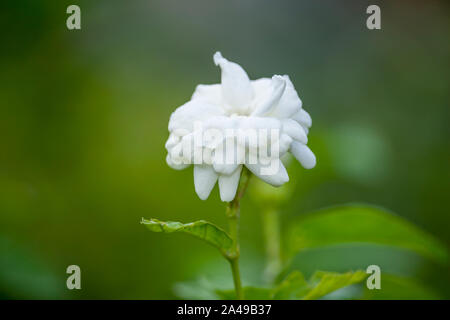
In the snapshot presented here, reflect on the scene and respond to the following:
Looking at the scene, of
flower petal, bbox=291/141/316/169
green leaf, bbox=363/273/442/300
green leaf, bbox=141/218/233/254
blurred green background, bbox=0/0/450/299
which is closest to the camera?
green leaf, bbox=141/218/233/254

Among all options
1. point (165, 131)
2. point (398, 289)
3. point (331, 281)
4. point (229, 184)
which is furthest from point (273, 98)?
point (165, 131)

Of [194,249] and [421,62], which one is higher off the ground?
[421,62]

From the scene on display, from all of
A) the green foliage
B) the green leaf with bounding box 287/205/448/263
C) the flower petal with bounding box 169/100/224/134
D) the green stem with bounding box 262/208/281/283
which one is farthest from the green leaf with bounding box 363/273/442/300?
the flower petal with bounding box 169/100/224/134

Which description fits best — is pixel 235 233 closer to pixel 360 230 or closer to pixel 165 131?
pixel 360 230

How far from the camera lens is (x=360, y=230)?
3.44ft

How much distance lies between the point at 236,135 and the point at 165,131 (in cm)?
133

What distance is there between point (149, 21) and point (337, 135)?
1.53 meters

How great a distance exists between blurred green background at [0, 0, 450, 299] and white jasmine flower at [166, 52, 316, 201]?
2.07ft

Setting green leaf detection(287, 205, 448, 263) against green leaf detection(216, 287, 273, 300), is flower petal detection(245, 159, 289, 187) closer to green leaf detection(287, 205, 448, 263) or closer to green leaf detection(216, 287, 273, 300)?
green leaf detection(216, 287, 273, 300)

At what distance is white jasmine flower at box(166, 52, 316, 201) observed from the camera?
0.73 m

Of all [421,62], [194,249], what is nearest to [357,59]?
[421,62]

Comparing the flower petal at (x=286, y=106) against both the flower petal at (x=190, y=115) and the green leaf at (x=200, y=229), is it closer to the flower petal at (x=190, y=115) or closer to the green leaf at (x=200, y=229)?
the flower petal at (x=190, y=115)
